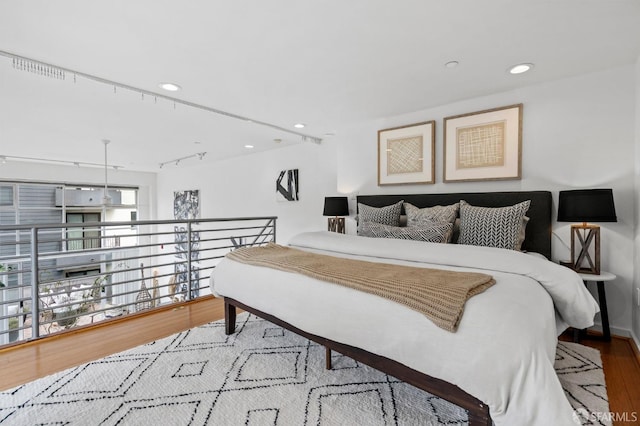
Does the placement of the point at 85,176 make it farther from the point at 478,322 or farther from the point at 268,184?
the point at 478,322

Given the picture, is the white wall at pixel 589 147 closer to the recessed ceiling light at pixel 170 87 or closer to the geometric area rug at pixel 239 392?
the geometric area rug at pixel 239 392

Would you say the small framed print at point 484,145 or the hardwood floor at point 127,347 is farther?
the small framed print at point 484,145

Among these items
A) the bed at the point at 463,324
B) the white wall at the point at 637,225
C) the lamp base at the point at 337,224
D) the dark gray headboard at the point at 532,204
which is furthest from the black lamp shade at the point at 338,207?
the white wall at the point at 637,225

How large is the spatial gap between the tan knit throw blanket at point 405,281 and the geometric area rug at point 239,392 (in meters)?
0.65

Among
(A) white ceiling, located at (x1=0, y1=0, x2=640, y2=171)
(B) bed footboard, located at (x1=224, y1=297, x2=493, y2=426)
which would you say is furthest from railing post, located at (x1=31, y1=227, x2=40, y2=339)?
(B) bed footboard, located at (x1=224, y1=297, x2=493, y2=426)

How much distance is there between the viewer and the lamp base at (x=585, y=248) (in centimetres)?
235

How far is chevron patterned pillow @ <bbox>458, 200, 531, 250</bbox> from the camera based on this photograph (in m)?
2.48

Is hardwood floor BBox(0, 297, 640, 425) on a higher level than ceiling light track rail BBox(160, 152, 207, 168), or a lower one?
lower

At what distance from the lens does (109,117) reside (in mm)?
3572

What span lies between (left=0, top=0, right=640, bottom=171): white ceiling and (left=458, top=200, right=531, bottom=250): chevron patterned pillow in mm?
1149

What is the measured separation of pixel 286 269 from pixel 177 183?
22.6 feet

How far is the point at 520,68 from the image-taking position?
2449mm

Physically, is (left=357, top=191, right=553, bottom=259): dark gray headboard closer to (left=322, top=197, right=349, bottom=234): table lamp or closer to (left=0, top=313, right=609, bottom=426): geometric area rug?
(left=0, top=313, right=609, bottom=426): geometric area rug

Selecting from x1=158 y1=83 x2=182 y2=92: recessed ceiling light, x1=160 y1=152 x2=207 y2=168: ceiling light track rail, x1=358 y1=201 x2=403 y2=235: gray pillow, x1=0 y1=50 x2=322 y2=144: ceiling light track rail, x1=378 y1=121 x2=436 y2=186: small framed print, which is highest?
x1=158 y1=83 x2=182 y2=92: recessed ceiling light
